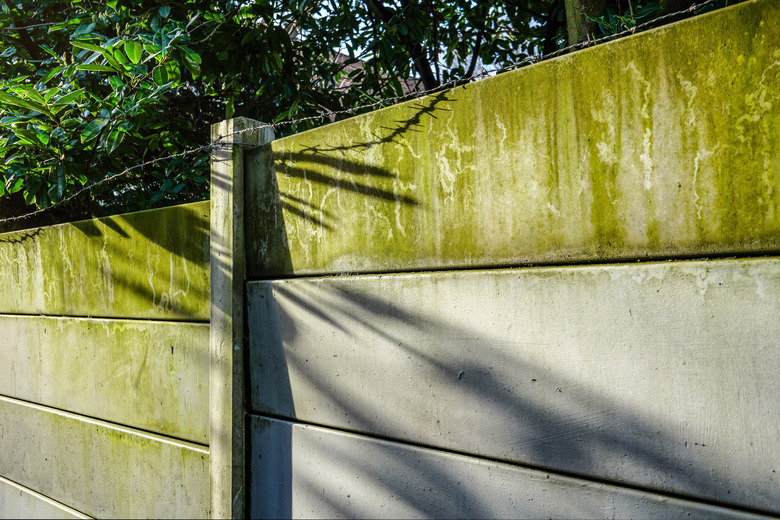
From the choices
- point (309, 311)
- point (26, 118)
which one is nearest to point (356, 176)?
point (309, 311)

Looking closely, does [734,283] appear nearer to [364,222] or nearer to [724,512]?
[724,512]

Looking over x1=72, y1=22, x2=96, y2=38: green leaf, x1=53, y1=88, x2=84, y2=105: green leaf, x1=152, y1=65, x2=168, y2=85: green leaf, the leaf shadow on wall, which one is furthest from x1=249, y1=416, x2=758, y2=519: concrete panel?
x1=72, y1=22, x2=96, y2=38: green leaf

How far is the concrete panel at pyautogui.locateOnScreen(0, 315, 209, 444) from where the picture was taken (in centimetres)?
236

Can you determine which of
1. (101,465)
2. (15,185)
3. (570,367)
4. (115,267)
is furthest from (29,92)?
(570,367)

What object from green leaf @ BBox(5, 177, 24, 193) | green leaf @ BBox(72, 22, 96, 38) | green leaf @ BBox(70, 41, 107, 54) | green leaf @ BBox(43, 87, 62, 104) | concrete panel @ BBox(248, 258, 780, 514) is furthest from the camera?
green leaf @ BBox(5, 177, 24, 193)

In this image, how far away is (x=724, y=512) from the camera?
1.25 m

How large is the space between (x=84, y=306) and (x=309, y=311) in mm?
1611

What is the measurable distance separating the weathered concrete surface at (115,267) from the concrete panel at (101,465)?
22.1 inches

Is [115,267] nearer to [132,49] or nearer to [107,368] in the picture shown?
[107,368]

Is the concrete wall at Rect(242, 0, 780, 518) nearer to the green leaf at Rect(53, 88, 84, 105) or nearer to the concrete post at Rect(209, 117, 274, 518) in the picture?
the concrete post at Rect(209, 117, 274, 518)

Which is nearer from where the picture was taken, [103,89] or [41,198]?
[41,198]

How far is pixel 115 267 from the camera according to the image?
2760 mm

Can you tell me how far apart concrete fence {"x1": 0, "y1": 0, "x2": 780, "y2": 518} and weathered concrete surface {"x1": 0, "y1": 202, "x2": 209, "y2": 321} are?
2cm

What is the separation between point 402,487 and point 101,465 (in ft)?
5.78
